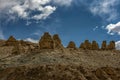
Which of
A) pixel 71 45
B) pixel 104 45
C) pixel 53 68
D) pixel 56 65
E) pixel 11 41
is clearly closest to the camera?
pixel 53 68

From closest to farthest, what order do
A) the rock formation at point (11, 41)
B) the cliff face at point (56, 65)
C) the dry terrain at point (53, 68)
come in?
the dry terrain at point (53, 68), the cliff face at point (56, 65), the rock formation at point (11, 41)

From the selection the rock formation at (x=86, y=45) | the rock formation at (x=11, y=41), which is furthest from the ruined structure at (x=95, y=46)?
the rock formation at (x=11, y=41)

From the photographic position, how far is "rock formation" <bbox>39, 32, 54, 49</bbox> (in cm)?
6550

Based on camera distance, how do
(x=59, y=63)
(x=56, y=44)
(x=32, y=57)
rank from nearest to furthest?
(x=59, y=63) → (x=32, y=57) → (x=56, y=44)

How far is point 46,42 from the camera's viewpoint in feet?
216

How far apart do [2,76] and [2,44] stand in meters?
46.1

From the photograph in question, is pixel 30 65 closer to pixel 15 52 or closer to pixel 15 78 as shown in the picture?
pixel 15 78

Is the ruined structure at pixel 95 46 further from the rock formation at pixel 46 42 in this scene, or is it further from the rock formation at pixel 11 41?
the rock formation at pixel 11 41

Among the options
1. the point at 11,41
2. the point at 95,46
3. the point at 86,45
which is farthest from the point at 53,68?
the point at 11,41

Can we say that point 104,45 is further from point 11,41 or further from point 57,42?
point 11,41

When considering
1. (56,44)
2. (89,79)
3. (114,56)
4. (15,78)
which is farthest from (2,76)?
(114,56)

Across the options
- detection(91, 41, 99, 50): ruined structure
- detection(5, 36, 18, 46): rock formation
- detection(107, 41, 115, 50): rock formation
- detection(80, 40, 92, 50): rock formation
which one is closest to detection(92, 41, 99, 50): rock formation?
detection(91, 41, 99, 50): ruined structure

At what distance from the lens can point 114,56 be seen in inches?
2867

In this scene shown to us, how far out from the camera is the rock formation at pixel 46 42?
6550 cm
